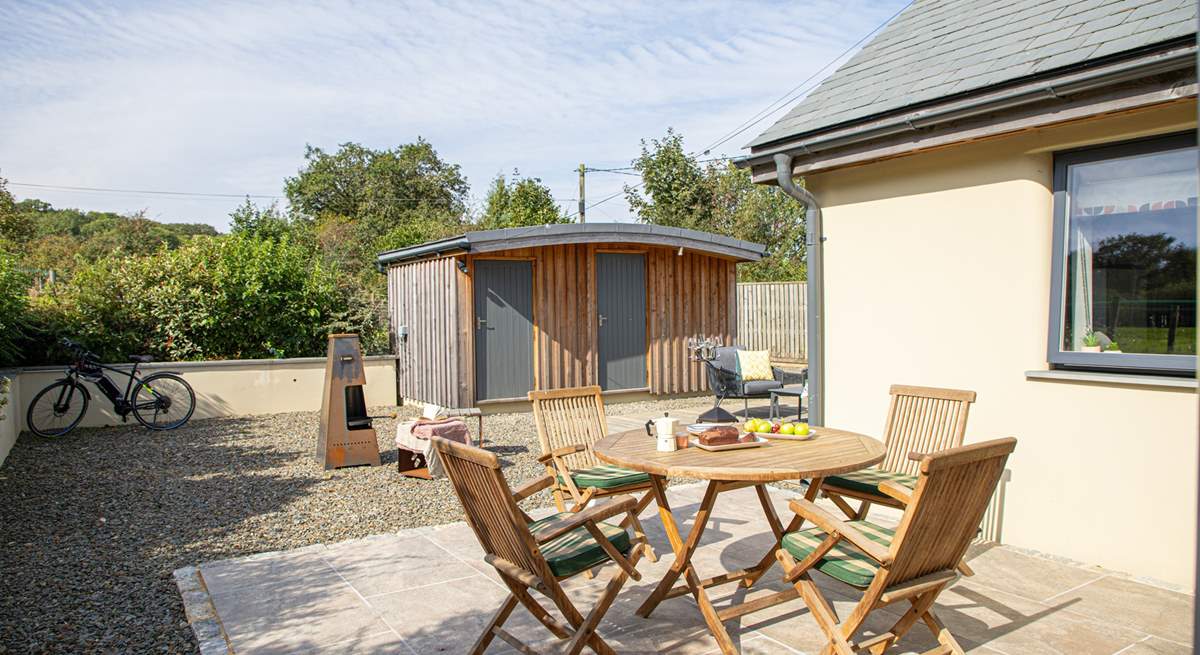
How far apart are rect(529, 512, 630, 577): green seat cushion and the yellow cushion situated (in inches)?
255

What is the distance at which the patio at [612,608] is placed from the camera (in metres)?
3.15

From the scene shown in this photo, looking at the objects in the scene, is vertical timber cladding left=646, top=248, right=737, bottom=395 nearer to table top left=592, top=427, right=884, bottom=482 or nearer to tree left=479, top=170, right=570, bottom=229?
table top left=592, top=427, right=884, bottom=482

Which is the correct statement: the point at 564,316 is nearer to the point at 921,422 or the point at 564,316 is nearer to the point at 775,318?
the point at 921,422

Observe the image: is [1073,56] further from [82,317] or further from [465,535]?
[82,317]

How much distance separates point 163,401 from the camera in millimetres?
9367

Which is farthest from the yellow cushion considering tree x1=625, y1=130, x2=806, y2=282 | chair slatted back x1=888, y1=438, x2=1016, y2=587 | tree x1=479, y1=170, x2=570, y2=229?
tree x1=479, y1=170, x2=570, y2=229

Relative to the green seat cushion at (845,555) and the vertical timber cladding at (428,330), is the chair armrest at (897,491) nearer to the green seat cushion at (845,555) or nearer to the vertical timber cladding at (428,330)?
the green seat cushion at (845,555)

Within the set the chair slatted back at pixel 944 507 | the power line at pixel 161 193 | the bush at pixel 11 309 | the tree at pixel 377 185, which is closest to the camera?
the chair slatted back at pixel 944 507

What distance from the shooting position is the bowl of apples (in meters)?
3.81

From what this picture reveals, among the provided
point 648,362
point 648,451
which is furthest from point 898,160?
point 648,362

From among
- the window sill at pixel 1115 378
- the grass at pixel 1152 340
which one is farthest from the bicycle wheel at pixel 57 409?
the grass at pixel 1152 340

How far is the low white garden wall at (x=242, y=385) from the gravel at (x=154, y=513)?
0.69 meters

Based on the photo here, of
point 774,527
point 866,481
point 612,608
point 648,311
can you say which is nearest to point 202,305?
point 648,311

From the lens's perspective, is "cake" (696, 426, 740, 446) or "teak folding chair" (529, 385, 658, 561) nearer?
"cake" (696, 426, 740, 446)
